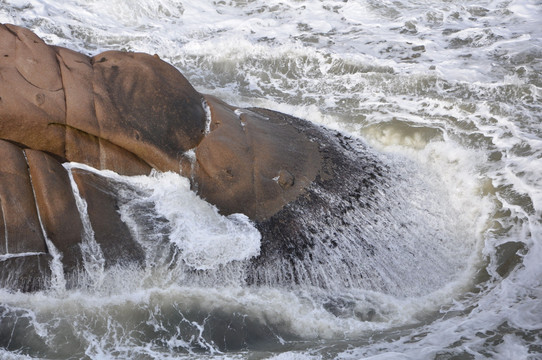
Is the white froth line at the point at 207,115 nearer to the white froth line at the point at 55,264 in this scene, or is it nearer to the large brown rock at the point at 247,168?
the large brown rock at the point at 247,168

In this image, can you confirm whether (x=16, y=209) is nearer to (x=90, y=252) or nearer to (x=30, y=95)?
(x=90, y=252)

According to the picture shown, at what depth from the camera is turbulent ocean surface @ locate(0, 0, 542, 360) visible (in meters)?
4.82

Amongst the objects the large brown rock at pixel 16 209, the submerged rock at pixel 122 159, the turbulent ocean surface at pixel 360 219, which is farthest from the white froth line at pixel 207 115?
the large brown rock at pixel 16 209

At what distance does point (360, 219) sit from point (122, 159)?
2.49 meters

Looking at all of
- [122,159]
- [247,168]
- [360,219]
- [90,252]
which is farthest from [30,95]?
[360,219]

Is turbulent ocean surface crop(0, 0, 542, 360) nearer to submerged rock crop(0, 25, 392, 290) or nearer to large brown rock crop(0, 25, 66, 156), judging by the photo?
submerged rock crop(0, 25, 392, 290)

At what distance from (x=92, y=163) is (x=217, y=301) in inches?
69.0

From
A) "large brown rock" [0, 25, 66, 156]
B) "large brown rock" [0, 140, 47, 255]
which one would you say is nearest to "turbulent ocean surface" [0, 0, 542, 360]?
"large brown rock" [0, 140, 47, 255]

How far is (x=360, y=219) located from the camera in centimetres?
579

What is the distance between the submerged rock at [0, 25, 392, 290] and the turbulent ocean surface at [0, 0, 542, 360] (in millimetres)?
187

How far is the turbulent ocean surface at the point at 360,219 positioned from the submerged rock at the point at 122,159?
0.61 ft

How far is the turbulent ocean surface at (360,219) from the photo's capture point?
4.82 m

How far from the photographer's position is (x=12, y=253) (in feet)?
15.4

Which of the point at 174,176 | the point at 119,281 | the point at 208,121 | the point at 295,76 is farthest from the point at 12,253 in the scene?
the point at 295,76
